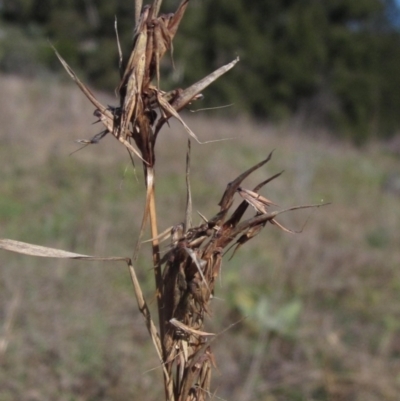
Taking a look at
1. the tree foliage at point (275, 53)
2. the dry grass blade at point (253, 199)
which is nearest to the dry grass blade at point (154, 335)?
the dry grass blade at point (253, 199)

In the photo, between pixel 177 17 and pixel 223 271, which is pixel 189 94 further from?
pixel 223 271

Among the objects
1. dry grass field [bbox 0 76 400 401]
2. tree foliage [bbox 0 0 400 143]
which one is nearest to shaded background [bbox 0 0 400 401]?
dry grass field [bbox 0 76 400 401]

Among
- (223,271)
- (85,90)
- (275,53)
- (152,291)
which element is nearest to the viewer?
(85,90)

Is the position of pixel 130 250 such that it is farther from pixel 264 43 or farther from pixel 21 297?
pixel 264 43

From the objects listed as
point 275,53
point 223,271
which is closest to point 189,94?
point 223,271

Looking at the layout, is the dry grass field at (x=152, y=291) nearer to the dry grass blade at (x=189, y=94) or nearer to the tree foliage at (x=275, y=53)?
the dry grass blade at (x=189, y=94)

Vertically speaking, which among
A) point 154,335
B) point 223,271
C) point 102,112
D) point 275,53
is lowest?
point 154,335

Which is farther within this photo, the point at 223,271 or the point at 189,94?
the point at 223,271
